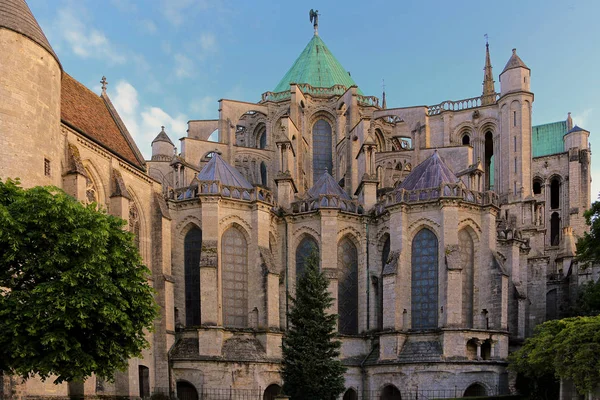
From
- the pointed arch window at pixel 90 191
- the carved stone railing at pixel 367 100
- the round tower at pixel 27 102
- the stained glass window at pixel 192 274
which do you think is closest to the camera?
the round tower at pixel 27 102

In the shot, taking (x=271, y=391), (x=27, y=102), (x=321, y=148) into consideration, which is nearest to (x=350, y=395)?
(x=271, y=391)

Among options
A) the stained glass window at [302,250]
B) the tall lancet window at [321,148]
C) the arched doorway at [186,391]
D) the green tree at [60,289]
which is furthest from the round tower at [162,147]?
the green tree at [60,289]

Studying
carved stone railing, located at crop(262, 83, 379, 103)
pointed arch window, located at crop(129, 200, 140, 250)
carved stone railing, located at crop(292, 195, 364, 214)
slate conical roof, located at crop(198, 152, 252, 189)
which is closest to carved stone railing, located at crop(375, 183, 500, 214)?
carved stone railing, located at crop(292, 195, 364, 214)

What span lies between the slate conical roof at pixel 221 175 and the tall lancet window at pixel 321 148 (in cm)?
1515

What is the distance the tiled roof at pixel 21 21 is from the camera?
26.6 m

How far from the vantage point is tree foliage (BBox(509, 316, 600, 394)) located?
28188mm

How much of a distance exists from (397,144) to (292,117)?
11.2 metres

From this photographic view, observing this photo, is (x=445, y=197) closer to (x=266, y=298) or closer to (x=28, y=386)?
(x=266, y=298)

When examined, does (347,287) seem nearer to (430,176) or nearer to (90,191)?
(430,176)

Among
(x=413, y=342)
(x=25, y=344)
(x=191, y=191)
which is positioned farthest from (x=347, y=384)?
(x=25, y=344)

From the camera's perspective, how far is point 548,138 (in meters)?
66.5

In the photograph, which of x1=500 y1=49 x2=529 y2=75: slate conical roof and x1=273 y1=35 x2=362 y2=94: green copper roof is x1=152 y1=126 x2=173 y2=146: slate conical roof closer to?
x1=273 y1=35 x2=362 y2=94: green copper roof

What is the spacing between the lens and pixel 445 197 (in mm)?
39812

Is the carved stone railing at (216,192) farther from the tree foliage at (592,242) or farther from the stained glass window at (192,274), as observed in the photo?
the tree foliage at (592,242)
